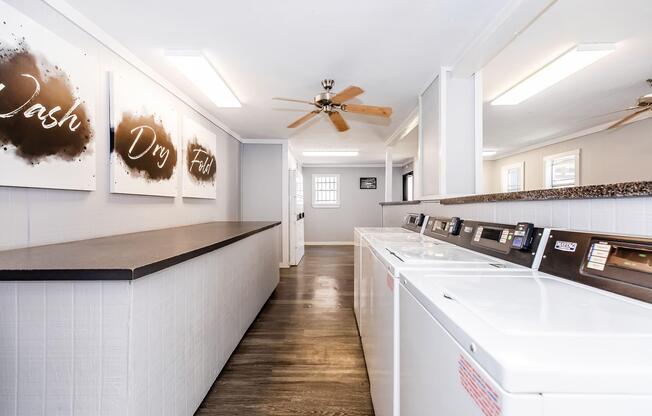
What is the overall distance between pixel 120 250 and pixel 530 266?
5.45 ft

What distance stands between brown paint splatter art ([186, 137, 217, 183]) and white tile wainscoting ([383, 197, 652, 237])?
2.75 metres

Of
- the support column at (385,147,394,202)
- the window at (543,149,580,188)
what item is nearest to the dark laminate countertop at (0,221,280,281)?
the support column at (385,147,394,202)

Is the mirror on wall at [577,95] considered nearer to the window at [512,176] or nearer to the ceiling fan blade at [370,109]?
the window at [512,176]

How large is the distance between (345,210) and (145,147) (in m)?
6.06

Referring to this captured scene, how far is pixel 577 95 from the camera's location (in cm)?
323

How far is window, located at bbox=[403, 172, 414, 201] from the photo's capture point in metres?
7.65

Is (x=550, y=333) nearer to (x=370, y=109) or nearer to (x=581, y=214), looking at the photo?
(x=581, y=214)

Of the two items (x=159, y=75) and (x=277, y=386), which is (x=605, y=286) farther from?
(x=159, y=75)

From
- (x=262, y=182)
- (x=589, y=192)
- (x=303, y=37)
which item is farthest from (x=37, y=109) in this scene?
(x=262, y=182)

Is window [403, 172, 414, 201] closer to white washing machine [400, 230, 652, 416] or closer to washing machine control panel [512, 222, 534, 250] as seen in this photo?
washing machine control panel [512, 222, 534, 250]

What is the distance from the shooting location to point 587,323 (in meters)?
0.53

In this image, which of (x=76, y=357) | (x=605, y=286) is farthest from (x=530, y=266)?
(x=76, y=357)

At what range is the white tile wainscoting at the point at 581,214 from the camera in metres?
0.75

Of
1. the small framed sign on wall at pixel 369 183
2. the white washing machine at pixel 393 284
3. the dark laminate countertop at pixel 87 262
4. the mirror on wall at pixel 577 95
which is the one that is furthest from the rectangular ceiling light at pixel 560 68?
the small framed sign on wall at pixel 369 183
